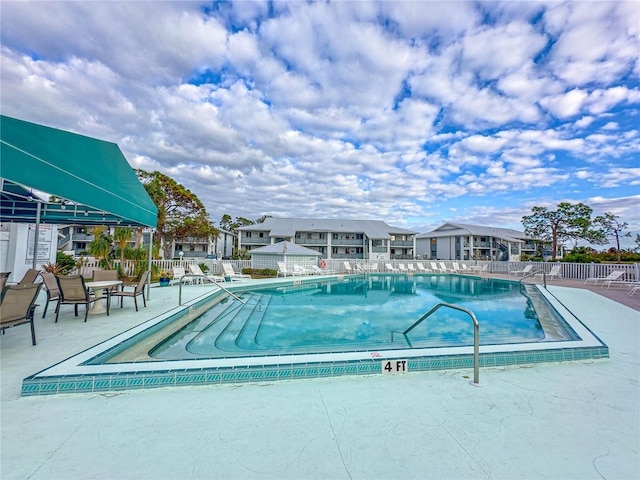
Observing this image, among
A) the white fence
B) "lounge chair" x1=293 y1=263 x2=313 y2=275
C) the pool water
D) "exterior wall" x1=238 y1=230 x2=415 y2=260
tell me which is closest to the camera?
the pool water

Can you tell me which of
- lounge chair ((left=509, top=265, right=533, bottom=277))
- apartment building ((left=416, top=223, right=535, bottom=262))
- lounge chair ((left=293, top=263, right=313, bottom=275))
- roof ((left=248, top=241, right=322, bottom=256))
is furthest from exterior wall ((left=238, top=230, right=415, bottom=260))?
lounge chair ((left=509, top=265, right=533, bottom=277))

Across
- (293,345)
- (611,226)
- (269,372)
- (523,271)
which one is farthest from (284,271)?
(611,226)

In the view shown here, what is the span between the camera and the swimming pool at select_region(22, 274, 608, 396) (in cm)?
305

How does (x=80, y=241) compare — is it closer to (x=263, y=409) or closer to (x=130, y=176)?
(x=130, y=176)

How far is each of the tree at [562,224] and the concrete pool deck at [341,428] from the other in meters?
36.5

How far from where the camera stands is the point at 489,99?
13.0 meters

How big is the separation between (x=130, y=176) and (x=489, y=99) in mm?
14752

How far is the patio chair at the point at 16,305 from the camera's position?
3.68 metres

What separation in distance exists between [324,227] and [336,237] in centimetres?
227

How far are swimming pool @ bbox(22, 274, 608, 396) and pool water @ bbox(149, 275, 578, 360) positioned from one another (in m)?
0.02

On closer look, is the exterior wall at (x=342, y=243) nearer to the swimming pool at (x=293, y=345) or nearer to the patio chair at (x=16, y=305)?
the swimming pool at (x=293, y=345)

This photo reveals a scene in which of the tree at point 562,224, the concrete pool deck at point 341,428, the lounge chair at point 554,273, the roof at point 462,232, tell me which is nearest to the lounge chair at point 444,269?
the lounge chair at point 554,273

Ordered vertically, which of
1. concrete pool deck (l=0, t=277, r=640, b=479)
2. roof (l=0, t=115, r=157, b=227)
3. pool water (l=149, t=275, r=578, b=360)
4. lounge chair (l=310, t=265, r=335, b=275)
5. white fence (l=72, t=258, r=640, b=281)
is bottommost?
pool water (l=149, t=275, r=578, b=360)

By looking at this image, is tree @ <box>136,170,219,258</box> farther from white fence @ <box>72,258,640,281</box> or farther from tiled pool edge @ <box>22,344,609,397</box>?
tiled pool edge @ <box>22,344,609,397</box>
